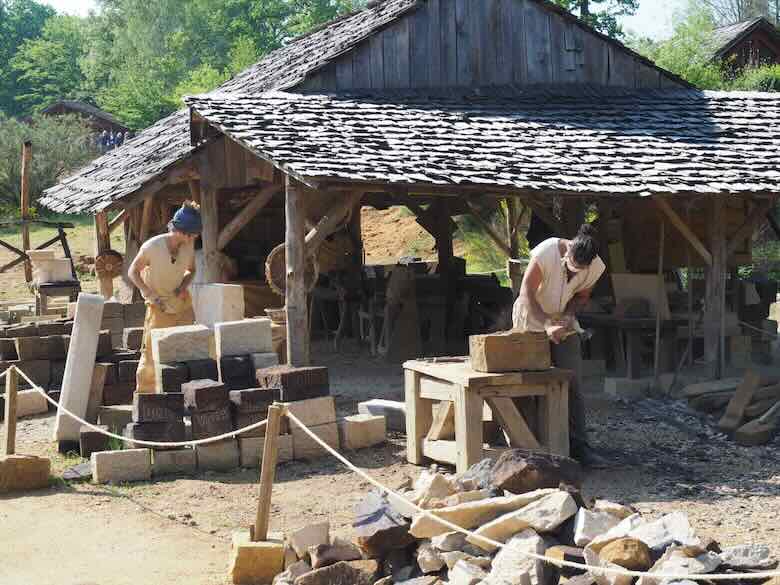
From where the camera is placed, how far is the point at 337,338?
646 inches

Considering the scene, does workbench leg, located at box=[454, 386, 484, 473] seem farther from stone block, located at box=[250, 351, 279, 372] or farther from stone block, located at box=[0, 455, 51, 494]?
stone block, located at box=[0, 455, 51, 494]

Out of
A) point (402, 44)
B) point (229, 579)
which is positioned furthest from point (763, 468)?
point (402, 44)

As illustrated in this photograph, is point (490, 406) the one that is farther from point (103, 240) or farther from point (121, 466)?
point (103, 240)

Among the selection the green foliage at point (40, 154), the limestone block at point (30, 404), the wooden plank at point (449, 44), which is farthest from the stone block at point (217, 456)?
the green foliage at point (40, 154)

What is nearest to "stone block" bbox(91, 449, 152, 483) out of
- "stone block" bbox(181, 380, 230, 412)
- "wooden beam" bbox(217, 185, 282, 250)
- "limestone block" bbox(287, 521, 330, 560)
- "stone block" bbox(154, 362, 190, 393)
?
"stone block" bbox(181, 380, 230, 412)

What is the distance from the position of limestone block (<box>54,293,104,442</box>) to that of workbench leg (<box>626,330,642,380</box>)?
5962mm

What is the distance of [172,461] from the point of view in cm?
851

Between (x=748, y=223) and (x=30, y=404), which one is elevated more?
(x=748, y=223)

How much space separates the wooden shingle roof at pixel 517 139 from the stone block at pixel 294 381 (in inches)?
80.3

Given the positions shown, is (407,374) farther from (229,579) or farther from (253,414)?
(229,579)

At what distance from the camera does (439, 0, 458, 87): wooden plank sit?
14766 millimetres

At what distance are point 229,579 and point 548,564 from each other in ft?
6.15

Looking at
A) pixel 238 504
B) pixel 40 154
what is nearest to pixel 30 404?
pixel 238 504

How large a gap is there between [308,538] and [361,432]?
322 cm
